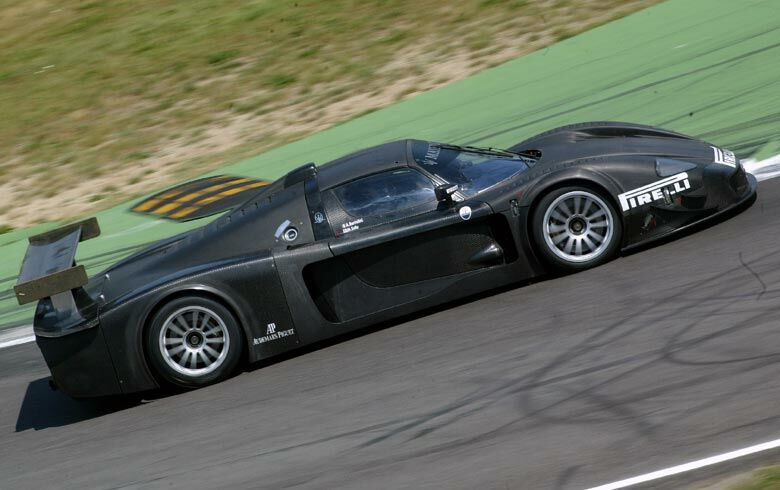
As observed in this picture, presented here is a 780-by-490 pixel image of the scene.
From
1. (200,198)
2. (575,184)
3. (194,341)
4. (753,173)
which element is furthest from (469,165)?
(200,198)

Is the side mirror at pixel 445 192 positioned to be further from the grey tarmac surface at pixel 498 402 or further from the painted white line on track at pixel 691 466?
the painted white line on track at pixel 691 466

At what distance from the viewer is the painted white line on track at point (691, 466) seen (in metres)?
4.82

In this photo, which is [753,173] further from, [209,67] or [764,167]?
Result: [209,67]

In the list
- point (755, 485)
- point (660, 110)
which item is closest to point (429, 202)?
point (755, 485)

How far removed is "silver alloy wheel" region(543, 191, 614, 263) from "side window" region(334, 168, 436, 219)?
879mm

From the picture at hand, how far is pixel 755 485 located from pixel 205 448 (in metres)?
3.31

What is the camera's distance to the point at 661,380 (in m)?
5.69

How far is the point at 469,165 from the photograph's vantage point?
7.77 meters

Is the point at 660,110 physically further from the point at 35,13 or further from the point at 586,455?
the point at 35,13

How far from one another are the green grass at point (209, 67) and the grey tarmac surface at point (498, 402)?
6.48 meters

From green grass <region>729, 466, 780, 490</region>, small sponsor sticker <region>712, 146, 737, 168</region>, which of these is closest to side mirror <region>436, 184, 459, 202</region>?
small sponsor sticker <region>712, 146, 737, 168</region>

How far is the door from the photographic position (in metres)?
7.27

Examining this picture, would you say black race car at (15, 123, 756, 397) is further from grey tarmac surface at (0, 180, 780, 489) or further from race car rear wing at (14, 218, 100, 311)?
grey tarmac surface at (0, 180, 780, 489)

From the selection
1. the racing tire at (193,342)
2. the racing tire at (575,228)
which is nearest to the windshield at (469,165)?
the racing tire at (575,228)
